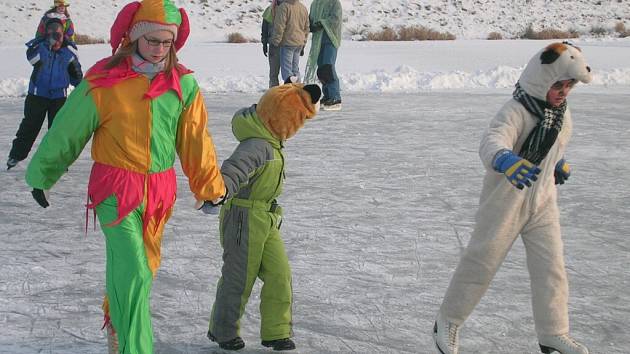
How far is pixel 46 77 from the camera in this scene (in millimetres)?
7219

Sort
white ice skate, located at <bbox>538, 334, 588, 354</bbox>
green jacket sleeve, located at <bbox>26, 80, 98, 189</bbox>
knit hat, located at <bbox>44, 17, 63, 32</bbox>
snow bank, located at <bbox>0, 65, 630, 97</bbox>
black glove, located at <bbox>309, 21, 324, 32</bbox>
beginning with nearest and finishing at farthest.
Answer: green jacket sleeve, located at <bbox>26, 80, 98, 189</bbox>, white ice skate, located at <bbox>538, 334, 588, 354</bbox>, knit hat, located at <bbox>44, 17, 63, 32</bbox>, black glove, located at <bbox>309, 21, 324, 32</bbox>, snow bank, located at <bbox>0, 65, 630, 97</bbox>

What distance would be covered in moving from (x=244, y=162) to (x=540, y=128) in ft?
3.67

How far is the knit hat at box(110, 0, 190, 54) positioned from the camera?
321 cm

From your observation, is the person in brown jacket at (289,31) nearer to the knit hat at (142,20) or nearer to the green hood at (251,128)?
the green hood at (251,128)

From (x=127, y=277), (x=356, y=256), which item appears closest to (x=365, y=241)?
(x=356, y=256)

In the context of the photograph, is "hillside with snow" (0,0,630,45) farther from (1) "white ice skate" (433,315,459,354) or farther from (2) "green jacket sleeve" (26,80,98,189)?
(2) "green jacket sleeve" (26,80,98,189)

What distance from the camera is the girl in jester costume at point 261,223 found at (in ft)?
12.1

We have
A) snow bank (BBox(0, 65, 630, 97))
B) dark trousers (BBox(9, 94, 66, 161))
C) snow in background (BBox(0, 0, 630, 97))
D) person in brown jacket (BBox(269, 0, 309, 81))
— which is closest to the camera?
dark trousers (BBox(9, 94, 66, 161))

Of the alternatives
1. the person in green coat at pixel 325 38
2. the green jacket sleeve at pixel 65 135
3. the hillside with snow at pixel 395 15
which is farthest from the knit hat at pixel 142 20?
the hillside with snow at pixel 395 15

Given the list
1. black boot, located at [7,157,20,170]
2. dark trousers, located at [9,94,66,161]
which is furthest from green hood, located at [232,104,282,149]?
black boot, located at [7,157,20,170]

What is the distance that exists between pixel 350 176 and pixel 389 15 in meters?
23.7

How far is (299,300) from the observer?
4441mm

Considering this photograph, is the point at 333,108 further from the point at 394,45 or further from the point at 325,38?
the point at 394,45

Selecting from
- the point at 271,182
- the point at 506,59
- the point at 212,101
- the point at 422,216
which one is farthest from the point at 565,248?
the point at 506,59
